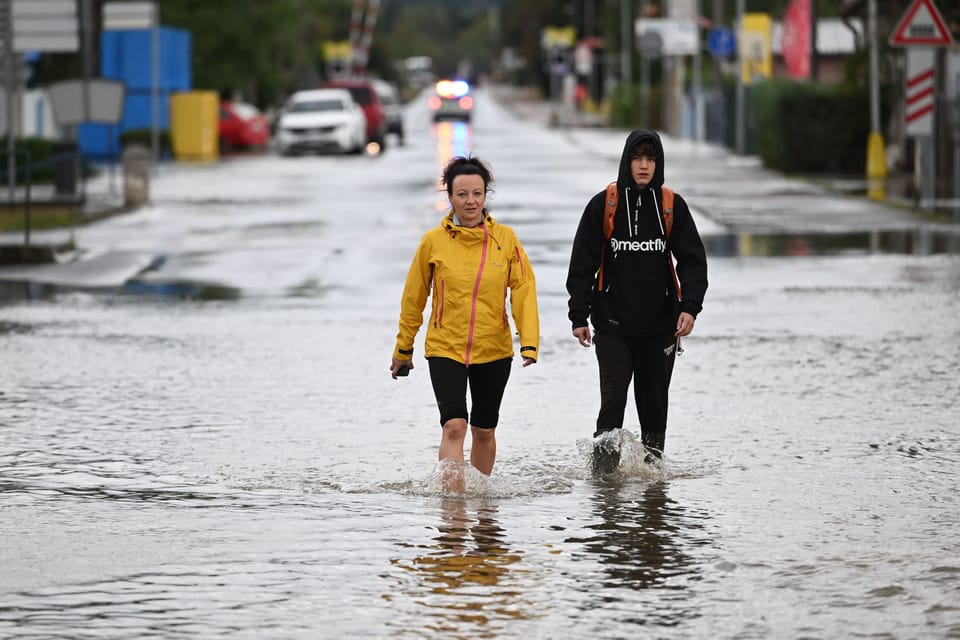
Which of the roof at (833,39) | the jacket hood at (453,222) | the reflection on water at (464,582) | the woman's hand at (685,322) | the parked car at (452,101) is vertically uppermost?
the roof at (833,39)

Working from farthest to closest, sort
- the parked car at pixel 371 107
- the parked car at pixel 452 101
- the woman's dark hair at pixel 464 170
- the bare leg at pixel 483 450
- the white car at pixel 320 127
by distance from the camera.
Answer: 1. the parked car at pixel 452 101
2. the parked car at pixel 371 107
3. the white car at pixel 320 127
4. the bare leg at pixel 483 450
5. the woman's dark hair at pixel 464 170

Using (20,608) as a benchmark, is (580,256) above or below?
above

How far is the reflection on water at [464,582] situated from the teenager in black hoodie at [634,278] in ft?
3.22

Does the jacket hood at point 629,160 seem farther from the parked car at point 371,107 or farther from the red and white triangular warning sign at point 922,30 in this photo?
the parked car at point 371,107

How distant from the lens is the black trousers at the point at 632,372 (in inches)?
345

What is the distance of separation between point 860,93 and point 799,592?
1221 inches

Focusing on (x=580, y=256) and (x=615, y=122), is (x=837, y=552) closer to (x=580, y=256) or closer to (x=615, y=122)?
(x=580, y=256)

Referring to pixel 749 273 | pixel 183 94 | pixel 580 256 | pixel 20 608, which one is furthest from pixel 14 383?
pixel 183 94

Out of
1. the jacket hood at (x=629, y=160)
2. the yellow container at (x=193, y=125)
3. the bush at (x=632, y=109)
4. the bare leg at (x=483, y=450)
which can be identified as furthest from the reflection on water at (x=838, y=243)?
the bush at (x=632, y=109)

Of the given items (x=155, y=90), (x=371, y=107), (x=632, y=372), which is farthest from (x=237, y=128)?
(x=632, y=372)

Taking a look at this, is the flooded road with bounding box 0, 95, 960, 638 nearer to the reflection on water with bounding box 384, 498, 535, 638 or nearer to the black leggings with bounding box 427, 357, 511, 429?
the reflection on water with bounding box 384, 498, 535, 638

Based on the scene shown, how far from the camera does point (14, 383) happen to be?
12250mm

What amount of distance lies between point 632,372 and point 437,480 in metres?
1.05

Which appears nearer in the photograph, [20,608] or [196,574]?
[20,608]
